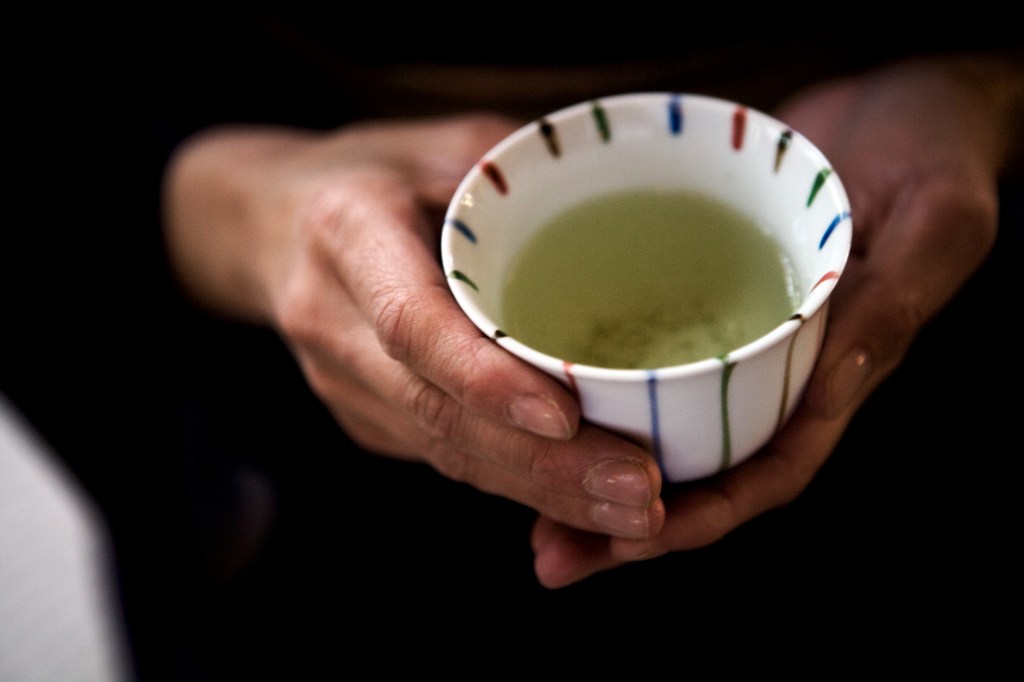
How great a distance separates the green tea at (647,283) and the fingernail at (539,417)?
0.39 feet

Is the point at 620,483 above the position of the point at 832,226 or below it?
below

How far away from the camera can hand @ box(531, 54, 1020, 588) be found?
639mm

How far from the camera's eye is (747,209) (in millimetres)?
698

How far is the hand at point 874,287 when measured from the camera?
64 centimetres

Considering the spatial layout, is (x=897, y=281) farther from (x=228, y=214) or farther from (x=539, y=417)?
(x=228, y=214)

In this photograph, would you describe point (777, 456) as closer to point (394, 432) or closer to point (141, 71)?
point (394, 432)

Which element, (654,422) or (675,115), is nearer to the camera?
(654,422)

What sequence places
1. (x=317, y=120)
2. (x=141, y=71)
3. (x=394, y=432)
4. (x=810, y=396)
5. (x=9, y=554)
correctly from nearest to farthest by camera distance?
(x=810, y=396), (x=394, y=432), (x=141, y=71), (x=317, y=120), (x=9, y=554)

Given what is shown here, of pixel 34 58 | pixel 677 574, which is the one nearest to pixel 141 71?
pixel 34 58

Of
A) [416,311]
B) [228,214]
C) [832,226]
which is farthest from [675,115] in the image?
[228,214]

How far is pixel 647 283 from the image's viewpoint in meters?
0.70

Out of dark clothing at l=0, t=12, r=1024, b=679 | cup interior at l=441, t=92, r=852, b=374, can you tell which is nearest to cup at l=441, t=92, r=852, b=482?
cup interior at l=441, t=92, r=852, b=374

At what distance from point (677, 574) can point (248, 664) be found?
521mm

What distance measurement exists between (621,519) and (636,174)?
→ 315 millimetres
